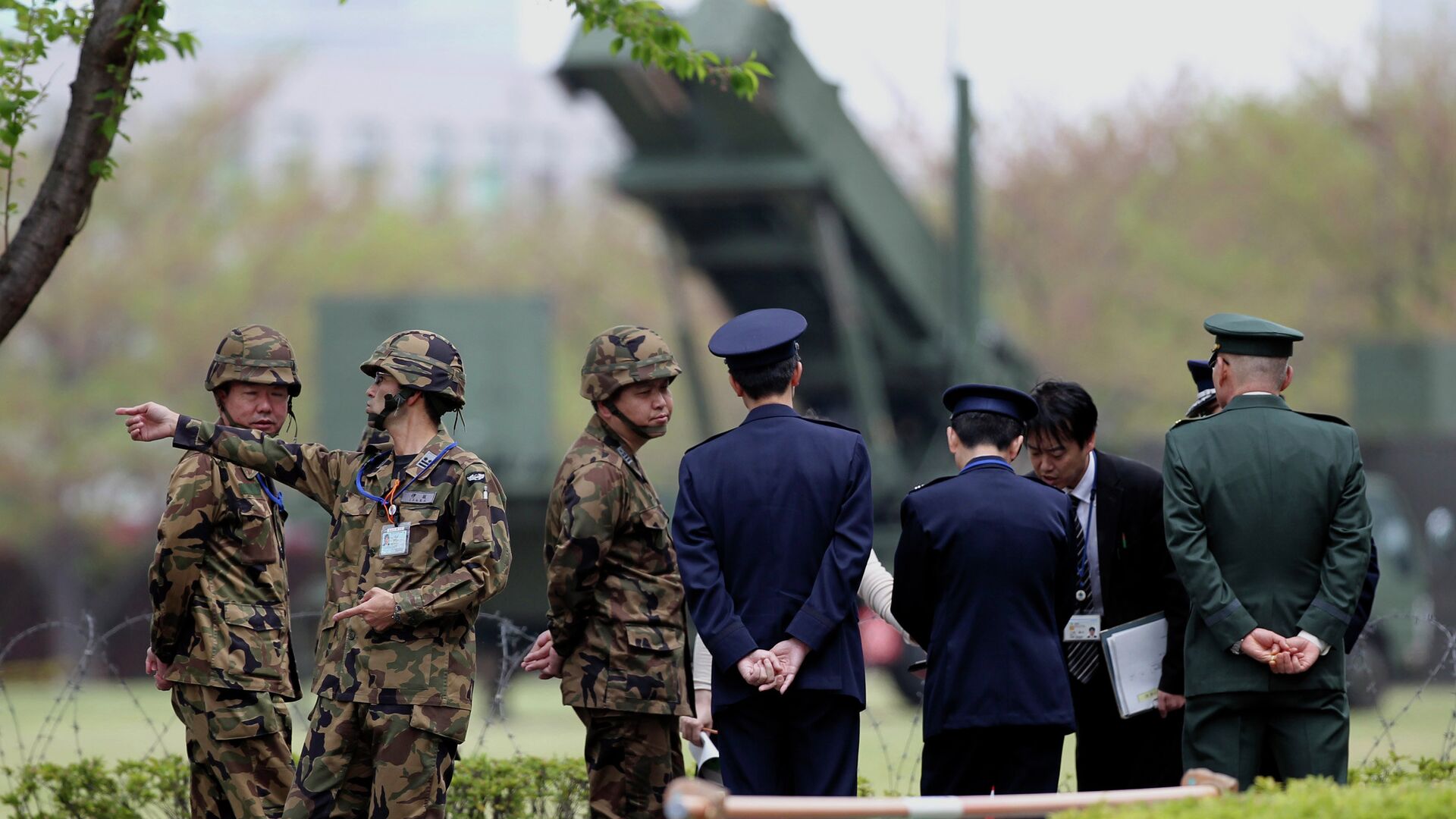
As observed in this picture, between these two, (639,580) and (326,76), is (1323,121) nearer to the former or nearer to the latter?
(639,580)

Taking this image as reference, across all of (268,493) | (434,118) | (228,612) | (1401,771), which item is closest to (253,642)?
(228,612)

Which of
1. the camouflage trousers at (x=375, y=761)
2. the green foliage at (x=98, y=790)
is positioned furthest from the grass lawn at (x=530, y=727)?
the camouflage trousers at (x=375, y=761)

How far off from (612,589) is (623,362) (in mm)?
662

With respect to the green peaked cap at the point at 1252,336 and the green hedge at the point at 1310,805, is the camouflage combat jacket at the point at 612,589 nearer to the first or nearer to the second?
the green hedge at the point at 1310,805

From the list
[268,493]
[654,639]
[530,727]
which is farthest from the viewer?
[530,727]

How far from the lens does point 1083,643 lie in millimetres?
5289

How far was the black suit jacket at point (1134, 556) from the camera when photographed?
17.1 feet

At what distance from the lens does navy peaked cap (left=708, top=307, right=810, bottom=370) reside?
4.83 m

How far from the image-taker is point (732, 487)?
190 inches

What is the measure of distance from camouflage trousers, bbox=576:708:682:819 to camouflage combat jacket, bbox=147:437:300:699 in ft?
3.51

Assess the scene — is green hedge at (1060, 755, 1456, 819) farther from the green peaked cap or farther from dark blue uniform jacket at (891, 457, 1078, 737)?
the green peaked cap

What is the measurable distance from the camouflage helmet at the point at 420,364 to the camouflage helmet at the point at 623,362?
40cm

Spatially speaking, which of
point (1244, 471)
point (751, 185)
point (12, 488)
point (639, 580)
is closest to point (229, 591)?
point (639, 580)

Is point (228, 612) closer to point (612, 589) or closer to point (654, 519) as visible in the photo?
point (612, 589)
